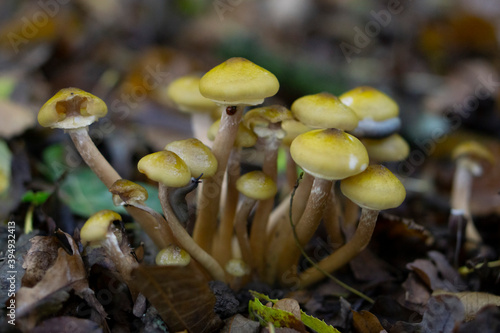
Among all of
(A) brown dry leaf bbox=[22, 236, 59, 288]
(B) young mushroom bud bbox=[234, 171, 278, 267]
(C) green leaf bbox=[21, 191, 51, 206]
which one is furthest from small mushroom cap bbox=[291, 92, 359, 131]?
(C) green leaf bbox=[21, 191, 51, 206]

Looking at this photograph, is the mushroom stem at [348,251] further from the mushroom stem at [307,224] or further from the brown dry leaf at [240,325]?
the brown dry leaf at [240,325]

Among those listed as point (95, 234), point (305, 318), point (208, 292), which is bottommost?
point (305, 318)

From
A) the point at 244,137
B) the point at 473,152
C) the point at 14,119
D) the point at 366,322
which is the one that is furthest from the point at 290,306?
the point at 14,119

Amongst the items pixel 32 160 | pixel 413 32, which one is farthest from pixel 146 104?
pixel 413 32

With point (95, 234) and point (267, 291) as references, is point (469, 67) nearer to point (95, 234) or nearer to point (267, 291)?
point (267, 291)

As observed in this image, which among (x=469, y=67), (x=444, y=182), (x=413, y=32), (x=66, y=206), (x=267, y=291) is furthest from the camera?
(x=413, y=32)

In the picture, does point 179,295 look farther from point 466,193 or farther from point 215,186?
point 466,193

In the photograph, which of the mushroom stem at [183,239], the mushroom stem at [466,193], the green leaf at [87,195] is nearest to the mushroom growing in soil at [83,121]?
the mushroom stem at [183,239]
